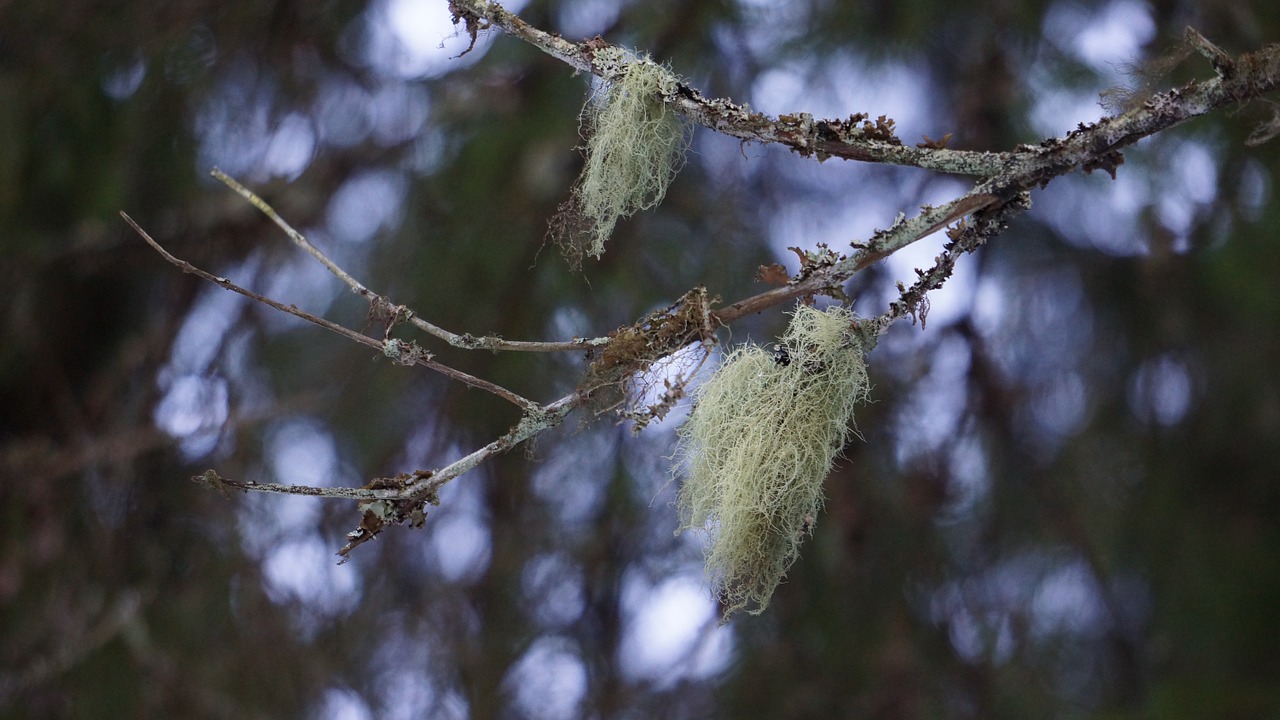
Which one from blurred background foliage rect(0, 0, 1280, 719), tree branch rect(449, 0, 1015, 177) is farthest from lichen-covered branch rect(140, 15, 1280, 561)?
blurred background foliage rect(0, 0, 1280, 719)

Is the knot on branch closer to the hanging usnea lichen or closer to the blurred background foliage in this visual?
the hanging usnea lichen

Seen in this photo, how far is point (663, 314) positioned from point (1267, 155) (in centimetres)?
137

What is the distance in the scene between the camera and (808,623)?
76.4 inches

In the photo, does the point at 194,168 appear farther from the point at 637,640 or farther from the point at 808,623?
the point at 808,623

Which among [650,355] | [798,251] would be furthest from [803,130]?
Result: [650,355]

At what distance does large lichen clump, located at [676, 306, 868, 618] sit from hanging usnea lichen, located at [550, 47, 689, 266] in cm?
17

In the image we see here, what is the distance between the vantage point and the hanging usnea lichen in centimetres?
83

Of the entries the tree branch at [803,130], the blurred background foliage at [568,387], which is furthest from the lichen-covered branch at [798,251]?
the blurred background foliage at [568,387]

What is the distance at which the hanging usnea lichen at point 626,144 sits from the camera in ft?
2.72

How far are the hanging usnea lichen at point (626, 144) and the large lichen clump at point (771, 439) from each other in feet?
0.55

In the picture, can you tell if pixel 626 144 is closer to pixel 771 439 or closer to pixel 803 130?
pixel 803 130

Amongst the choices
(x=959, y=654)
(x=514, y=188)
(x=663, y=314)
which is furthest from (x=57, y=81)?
(x=959, y=654)

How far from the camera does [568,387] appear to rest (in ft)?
6.19

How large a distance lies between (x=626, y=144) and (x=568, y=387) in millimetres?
1067
